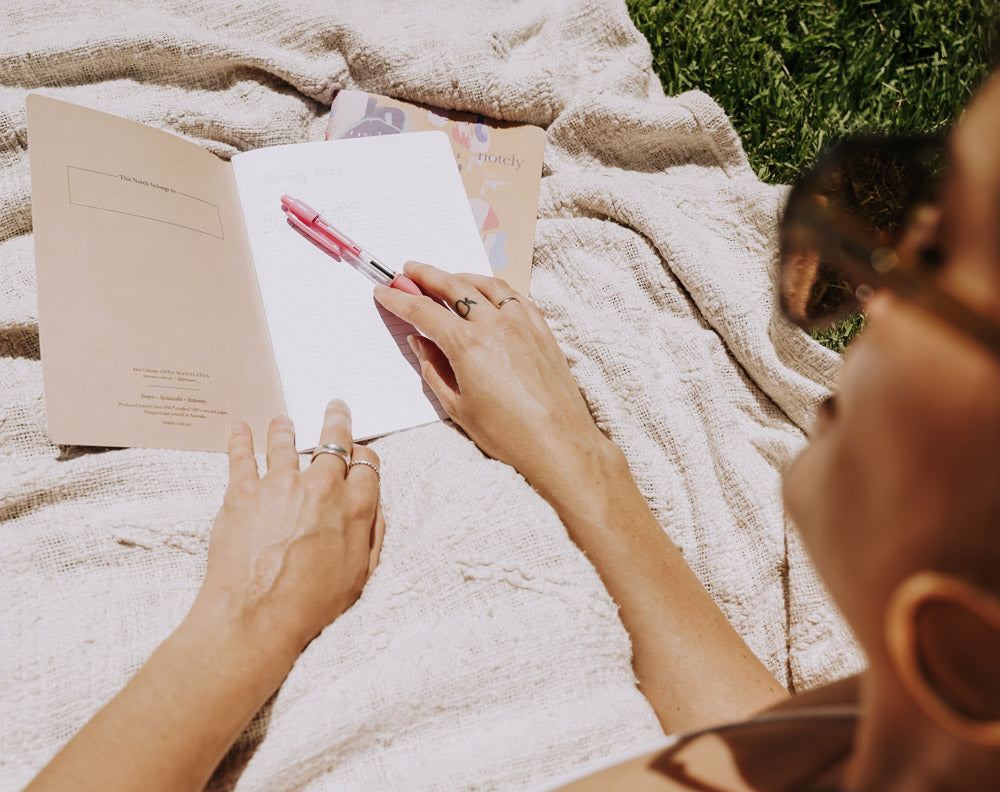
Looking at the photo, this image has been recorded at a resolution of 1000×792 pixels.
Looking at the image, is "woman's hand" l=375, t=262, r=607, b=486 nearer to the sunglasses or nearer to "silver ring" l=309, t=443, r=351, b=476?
"silver ring" l=309, t=443, r=351, b=476

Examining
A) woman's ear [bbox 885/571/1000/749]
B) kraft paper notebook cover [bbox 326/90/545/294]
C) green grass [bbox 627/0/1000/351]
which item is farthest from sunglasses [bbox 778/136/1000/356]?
green grass [bbox 627/0/1000/351]

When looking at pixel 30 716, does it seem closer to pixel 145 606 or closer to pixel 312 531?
pixel 145 606

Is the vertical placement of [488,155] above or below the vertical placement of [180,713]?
above

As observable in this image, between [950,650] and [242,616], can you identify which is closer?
[950,650]

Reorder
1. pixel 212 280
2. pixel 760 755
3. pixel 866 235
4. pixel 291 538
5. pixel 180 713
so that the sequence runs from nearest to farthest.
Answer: pixel 866 235 < pixel 760 755 < pixel 180 713 < pixel 291 538 < pixel 212 280

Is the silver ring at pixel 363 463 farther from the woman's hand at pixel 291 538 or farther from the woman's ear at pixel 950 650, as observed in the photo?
the woman's ear at pixel 950 650

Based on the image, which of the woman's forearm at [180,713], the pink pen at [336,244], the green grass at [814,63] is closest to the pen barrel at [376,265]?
the pink pen at [336,244]

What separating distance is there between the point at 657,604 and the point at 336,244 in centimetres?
73

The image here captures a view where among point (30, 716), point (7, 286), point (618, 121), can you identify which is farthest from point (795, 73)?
point (30, 716)

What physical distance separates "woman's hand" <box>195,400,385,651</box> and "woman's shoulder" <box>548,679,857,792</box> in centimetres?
38

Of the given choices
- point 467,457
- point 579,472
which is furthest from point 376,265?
point 579,472

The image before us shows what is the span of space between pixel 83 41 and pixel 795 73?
159cm

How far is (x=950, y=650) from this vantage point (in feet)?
1.22

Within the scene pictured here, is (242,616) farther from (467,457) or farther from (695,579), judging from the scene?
(695,579)
